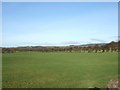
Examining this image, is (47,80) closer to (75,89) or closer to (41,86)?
(41,86)

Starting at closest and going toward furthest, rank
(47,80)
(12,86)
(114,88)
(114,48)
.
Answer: (114,88)
(12,86)
(47,80)
(114,48)

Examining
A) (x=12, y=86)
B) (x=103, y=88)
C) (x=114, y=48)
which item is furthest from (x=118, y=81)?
(x=114, y=48)

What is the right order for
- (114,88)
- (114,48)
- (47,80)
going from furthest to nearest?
(114,48) < (47,80) < (114,88)

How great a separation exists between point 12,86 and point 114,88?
1010 centimetres

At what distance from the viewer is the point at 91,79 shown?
26188 mm

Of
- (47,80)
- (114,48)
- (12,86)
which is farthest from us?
(114,48)

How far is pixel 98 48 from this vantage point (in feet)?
378

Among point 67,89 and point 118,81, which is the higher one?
point 118,81

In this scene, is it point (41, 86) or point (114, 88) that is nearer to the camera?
point (114, 88)

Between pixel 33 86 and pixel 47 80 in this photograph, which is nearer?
pixel 33 86

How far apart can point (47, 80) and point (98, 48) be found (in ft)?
298

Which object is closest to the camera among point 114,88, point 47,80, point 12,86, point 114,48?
point 114,88

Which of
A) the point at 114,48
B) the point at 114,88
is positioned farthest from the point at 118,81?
the point at 114,48

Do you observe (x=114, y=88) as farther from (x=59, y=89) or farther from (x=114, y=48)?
(x=114, y=48)
